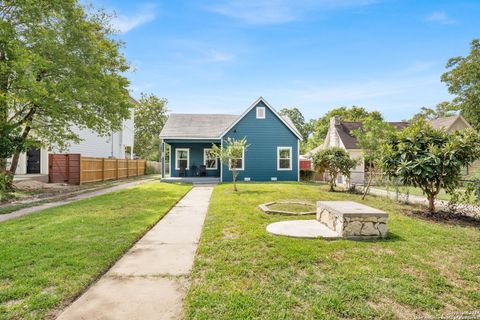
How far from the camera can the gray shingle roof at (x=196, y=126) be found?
19203 mm

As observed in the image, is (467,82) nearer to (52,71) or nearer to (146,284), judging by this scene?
(146,284)

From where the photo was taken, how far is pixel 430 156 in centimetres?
730

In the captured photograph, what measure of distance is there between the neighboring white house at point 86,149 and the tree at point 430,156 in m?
14.1

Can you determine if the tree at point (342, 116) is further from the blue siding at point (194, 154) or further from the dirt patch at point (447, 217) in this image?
the dirt patch at point (447, 217)

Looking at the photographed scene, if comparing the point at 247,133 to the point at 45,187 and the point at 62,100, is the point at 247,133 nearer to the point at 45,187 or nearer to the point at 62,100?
the point at 62,100

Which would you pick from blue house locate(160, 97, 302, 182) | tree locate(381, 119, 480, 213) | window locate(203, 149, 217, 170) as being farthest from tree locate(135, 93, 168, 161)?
tree locate(381, 119, 480, 213)

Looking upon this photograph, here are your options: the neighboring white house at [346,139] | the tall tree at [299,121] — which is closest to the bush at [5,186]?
the neighboring white house at [346,139]

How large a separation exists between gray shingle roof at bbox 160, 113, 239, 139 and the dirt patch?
13564 millimetres

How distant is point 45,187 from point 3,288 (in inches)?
502

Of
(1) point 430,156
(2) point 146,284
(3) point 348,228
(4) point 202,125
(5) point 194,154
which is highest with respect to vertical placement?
(4) point 202,125

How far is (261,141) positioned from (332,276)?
1565 cm

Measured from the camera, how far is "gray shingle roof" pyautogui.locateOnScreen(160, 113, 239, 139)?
19.2 m

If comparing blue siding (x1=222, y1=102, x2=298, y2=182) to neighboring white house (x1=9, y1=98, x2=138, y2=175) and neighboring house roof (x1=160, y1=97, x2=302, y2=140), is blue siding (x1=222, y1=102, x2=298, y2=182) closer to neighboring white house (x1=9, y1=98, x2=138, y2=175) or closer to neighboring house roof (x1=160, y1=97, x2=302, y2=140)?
neighboring house roof (x1=160, y1=97, x2=302, y2=140)

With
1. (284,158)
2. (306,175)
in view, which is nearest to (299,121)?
(306,175)
